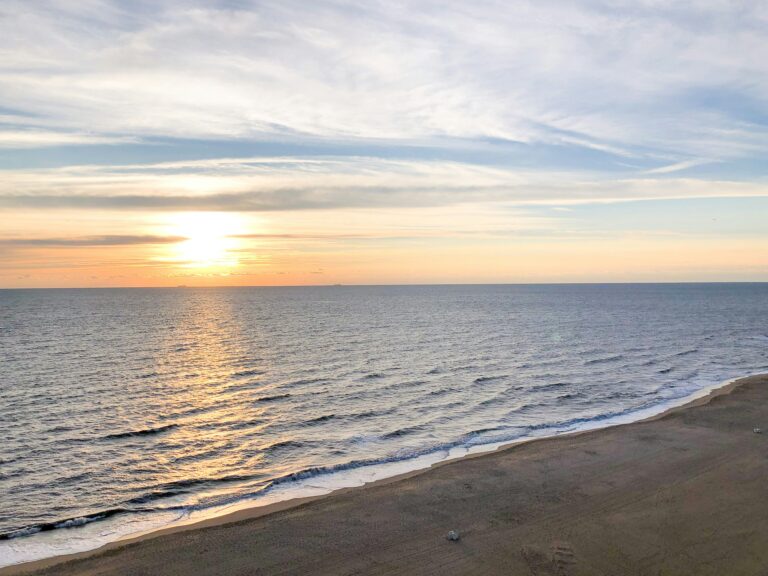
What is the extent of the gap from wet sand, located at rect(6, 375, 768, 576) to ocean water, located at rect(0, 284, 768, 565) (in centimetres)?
271

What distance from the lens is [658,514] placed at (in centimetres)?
1841

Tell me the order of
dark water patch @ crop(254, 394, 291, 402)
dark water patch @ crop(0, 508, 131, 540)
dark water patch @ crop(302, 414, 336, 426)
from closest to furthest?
dark water patch @ crop(0, 508, 131, 540), dark water patch @ crop(302, 414, 336, 426), dark water patch @ crop(254, 394, 291, 402)

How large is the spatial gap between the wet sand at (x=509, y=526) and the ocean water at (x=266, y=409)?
2708 mm

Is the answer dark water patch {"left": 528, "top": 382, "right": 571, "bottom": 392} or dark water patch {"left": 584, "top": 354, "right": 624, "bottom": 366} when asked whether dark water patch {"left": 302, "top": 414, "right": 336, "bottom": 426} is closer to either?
dark water patch {"left": 528, "top": 382, "right": 571, "bottom": 392}

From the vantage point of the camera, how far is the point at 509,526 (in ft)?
57.5

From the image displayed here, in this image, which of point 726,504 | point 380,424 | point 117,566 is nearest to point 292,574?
point 117,566

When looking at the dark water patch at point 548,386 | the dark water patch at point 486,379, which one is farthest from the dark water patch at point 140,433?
the dark water patch at point 548,386

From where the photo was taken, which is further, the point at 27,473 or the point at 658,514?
the point at 27,473

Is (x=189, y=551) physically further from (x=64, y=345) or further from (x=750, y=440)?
(x=64, y=345)

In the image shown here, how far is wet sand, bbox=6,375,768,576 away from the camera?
15.3m

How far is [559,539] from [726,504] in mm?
6756

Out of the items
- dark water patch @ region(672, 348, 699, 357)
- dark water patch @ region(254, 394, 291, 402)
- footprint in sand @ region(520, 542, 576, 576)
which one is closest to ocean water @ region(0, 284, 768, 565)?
dark water patch @ region(254, 394, 291, 402)

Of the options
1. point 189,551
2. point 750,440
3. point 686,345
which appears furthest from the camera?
point 686,345

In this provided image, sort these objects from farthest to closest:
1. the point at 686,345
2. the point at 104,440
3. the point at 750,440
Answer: the point at 686,345
the point at 104,440
the point at 750,440
